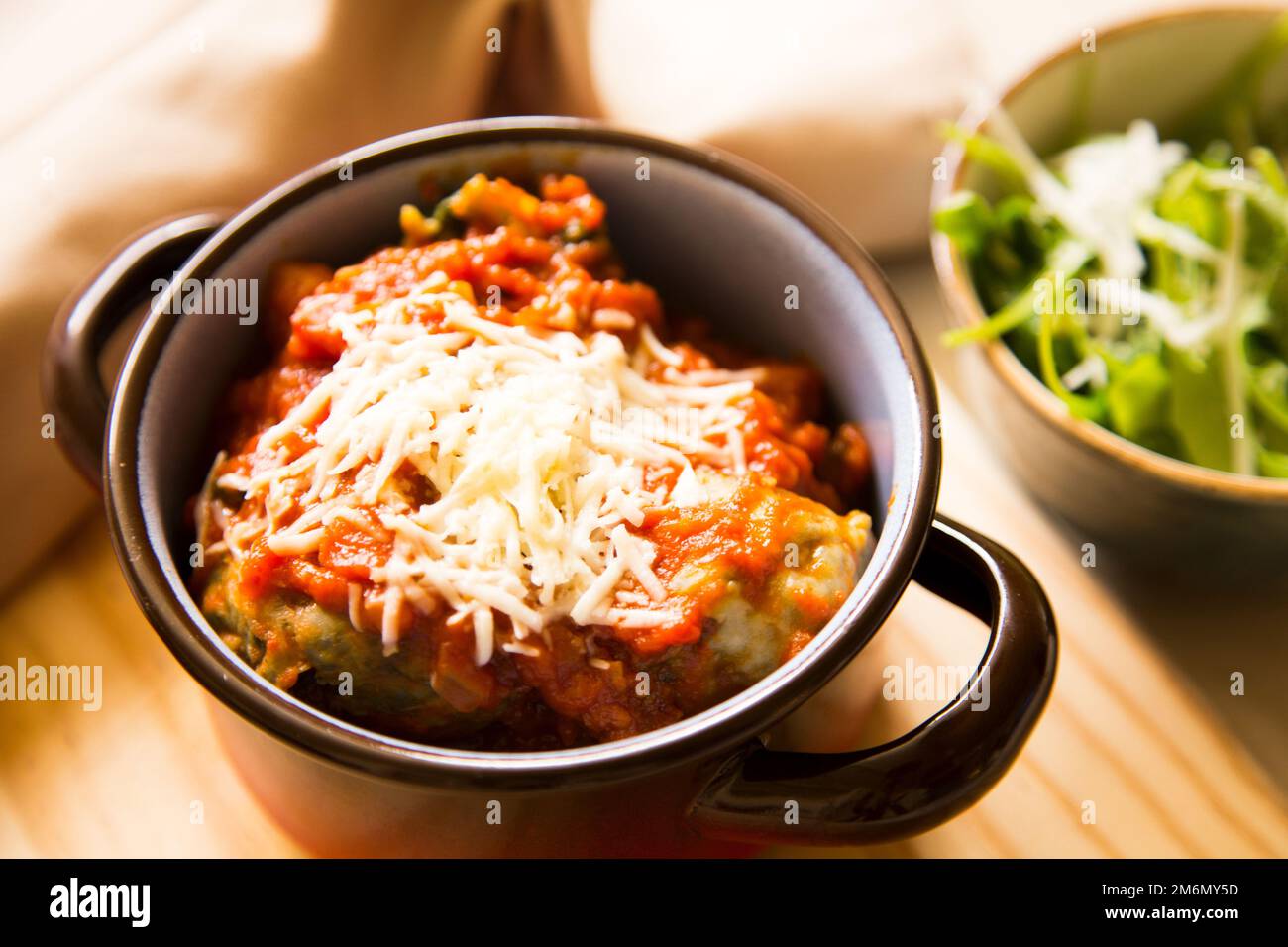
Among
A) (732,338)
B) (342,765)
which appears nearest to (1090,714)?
(732,338)

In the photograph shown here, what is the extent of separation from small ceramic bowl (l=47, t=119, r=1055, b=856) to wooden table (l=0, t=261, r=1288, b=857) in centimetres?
23

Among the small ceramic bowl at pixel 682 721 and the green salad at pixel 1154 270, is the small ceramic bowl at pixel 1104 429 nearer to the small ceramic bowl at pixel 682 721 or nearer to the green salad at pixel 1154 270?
the green salad at pixel 1154 270

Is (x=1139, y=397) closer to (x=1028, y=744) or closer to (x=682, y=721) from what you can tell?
(x=1028, y=744)

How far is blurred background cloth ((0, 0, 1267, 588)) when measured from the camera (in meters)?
1.20

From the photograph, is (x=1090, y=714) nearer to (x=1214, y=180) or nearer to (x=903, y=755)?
(x=903, y=755)

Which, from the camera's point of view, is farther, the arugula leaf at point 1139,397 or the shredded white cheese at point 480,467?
the arugula leaf at point 1139,397

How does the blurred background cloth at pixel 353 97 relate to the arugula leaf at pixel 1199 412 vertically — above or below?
above

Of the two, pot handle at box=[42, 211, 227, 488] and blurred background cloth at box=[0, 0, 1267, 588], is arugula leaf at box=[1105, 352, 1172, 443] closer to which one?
blurred background cloth at box=[0, 0, 1267, 588]

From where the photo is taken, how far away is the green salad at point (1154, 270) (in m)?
1.34

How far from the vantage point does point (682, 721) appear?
809mm

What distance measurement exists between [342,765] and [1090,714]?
30.9 inches

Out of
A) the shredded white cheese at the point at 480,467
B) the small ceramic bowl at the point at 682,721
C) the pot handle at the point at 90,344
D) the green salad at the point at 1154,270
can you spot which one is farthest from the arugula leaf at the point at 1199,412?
the pot handle at the point at 90,344

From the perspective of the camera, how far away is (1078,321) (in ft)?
4.65

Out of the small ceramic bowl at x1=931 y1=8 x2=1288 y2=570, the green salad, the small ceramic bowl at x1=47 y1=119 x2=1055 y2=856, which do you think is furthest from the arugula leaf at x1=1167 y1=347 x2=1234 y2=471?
the small ceramic bowl at x1=47 y1=119 x2=1055 y2=856
